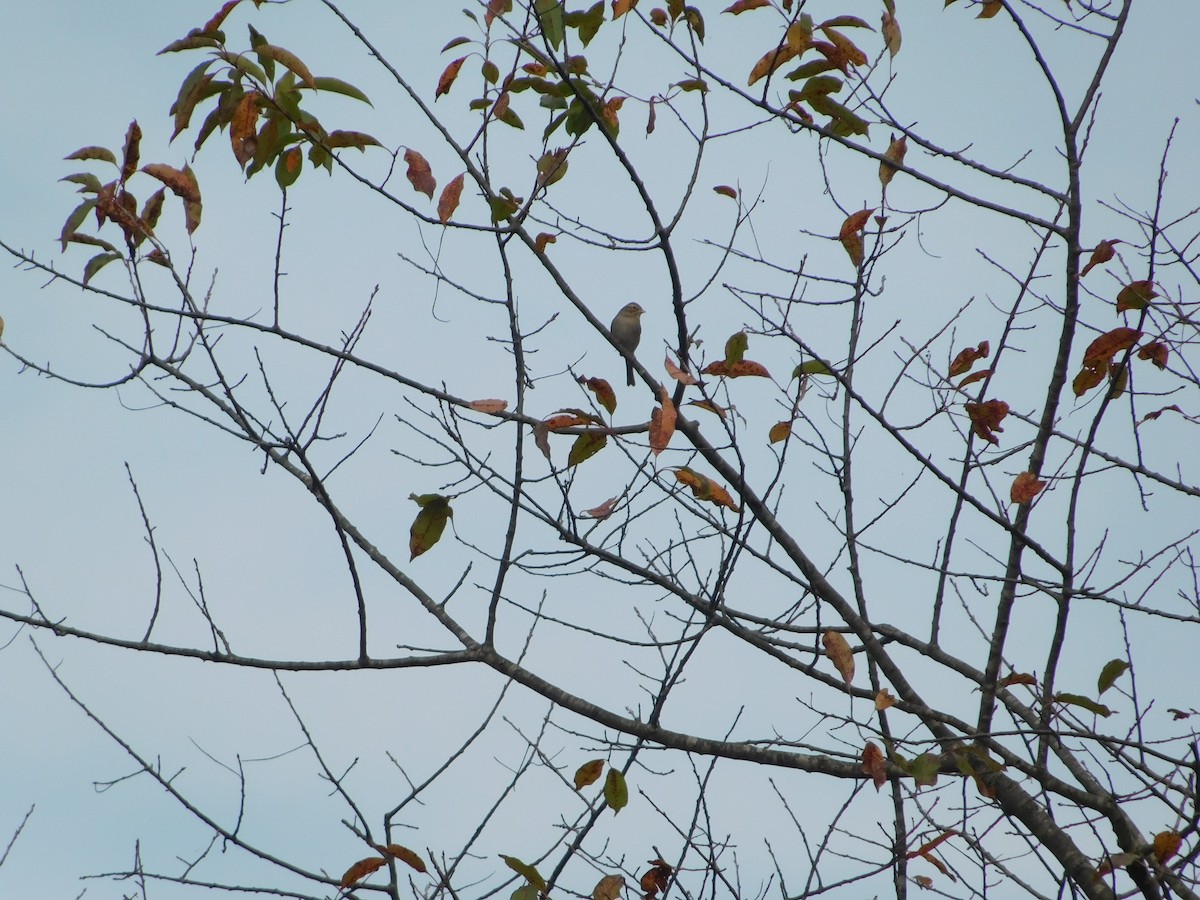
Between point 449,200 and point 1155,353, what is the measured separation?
232 cm

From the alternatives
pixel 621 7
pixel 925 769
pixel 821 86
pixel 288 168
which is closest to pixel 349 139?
pixel 288 168

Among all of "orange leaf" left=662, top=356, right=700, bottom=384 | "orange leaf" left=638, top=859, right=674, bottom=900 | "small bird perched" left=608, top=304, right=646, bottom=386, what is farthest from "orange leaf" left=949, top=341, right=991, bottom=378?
"small bird perched" left=608, top=304, right=646, bottom=386

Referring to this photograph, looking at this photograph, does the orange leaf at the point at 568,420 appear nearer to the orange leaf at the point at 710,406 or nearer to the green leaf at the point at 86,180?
the orange leaf at the point at 710,406

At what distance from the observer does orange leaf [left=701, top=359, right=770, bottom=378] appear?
2.91 m

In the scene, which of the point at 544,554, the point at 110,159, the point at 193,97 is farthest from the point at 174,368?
the point at 544,554

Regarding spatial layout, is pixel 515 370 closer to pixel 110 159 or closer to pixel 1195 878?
pixel 110 159

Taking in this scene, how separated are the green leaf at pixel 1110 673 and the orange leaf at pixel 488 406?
1784mm

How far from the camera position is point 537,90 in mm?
3189

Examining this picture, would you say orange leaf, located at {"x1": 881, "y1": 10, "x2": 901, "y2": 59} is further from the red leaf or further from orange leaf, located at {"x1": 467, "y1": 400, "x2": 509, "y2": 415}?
the red leaf

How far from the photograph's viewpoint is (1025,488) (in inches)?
136

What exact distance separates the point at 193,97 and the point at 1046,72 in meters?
2.83

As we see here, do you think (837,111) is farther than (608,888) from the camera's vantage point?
Yes

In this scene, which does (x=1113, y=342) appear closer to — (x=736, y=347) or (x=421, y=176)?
(x=736, y=347)

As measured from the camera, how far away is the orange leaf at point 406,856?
8.89 feet
